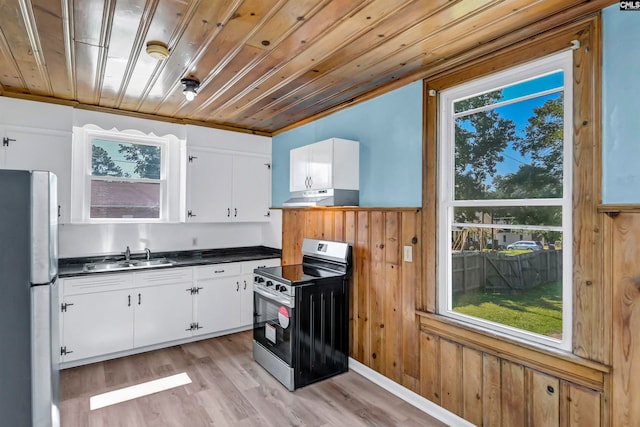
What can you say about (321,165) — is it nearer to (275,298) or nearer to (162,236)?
(275,298)

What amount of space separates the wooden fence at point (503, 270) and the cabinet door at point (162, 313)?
9.12 ft

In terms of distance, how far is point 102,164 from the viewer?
381 centimetres

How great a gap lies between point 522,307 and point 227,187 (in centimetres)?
336

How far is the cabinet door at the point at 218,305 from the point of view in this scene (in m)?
3.88

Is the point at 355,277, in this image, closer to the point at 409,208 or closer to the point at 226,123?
the point at 409,208

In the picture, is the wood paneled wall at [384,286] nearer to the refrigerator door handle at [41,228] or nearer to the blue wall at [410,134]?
the blue wall at [410,134]

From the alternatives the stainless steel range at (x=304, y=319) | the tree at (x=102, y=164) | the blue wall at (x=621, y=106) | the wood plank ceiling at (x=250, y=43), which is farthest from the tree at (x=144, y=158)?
the blue wall at (x=621, y=106)

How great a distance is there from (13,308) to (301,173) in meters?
2.47

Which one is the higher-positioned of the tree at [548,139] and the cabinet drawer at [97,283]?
the tree at [548,139]

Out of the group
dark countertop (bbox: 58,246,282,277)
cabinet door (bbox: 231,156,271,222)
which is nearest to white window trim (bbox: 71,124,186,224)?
dark countertop (bbox: 58,246,282,277)

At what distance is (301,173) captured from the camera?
11.5 ft

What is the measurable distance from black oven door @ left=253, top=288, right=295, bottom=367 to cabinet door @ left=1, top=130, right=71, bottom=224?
6.73 feet

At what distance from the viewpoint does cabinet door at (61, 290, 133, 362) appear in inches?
125

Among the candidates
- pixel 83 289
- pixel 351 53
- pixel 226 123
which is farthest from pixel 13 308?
pixel 226 123
